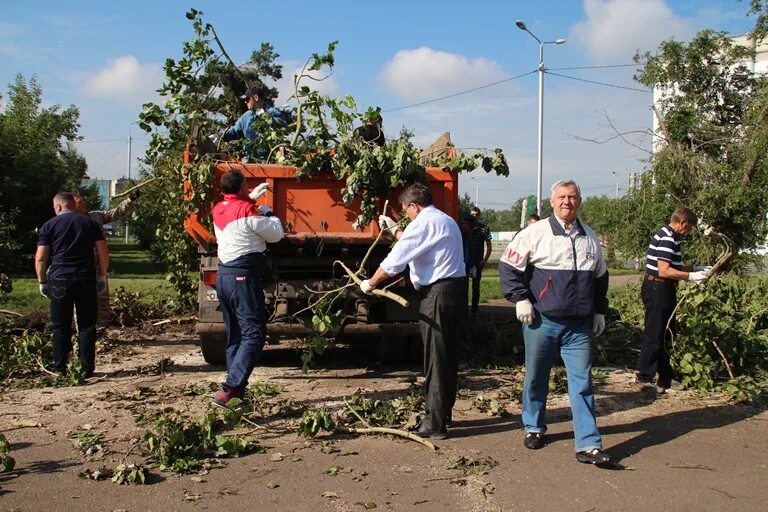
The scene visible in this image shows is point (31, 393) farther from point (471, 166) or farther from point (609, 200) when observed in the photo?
point (609, 200)

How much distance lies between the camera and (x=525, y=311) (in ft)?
16.1

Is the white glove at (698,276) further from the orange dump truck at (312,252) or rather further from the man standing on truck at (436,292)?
the man standing on truck at (436,292)

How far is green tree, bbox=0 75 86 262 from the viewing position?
20.9m

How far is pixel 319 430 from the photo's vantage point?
5.34m

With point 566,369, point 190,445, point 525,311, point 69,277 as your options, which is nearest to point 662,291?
point 566,369

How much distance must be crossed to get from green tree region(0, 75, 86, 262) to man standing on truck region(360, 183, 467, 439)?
1643 cm

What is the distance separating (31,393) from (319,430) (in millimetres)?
3050

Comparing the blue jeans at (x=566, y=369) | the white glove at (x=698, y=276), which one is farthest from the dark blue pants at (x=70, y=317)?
the white glove at (x=698, y=276)

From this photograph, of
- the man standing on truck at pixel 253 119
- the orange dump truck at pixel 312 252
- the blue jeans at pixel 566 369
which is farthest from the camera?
the man standing on truck at pixel 253 119

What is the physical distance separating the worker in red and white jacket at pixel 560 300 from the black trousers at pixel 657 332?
6.57ft

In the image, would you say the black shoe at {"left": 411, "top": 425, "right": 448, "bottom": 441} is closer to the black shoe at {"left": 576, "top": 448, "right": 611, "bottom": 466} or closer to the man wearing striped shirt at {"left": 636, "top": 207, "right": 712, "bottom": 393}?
the black shoe at {"left": 576, "top": 448, "right": 611, "bottom": 466}

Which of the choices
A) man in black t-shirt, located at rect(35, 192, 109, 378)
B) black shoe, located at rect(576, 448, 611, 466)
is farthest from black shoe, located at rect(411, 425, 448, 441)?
man in black t-shirt, located at rect(35, 192, 109, 378)

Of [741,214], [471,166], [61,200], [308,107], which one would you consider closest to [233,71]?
[308,107]

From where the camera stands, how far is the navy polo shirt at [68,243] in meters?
6.99
